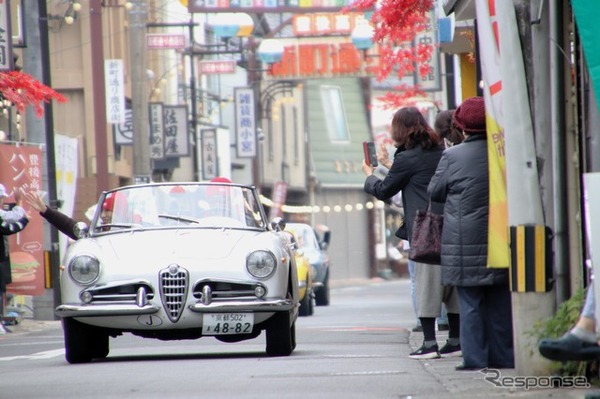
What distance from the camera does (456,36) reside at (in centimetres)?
1833

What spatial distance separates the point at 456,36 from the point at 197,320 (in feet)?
25.5

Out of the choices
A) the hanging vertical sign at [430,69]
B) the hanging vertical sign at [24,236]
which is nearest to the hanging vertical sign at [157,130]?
the hanging vertical sign at [430,69]

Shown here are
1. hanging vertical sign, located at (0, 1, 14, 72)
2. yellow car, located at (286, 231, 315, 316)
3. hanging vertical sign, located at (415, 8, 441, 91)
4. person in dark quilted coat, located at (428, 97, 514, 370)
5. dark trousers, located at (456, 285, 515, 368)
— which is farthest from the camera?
hanging vertical sign, located at (415, 8, 441, 91)

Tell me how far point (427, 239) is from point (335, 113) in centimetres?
5293

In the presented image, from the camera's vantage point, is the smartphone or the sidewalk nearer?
the sidewalk

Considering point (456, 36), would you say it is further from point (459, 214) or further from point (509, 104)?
point (509, 104)

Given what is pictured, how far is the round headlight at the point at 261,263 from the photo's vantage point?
11.7m

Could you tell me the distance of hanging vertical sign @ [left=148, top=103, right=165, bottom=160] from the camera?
135 ft

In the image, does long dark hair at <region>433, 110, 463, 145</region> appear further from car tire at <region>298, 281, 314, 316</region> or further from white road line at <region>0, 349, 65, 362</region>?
car tire at <region>298, 281, 314, 316</region>

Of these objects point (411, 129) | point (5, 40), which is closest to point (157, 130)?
point (5, 40)

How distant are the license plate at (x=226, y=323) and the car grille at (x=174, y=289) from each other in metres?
0.22

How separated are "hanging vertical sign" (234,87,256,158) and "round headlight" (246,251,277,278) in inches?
1428

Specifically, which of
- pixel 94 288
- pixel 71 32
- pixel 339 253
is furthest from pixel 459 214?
pixel 339 253

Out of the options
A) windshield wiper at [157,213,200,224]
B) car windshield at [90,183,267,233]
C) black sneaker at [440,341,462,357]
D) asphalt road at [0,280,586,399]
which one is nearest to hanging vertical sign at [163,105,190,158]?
asphalt road at [0,280,586,399]
